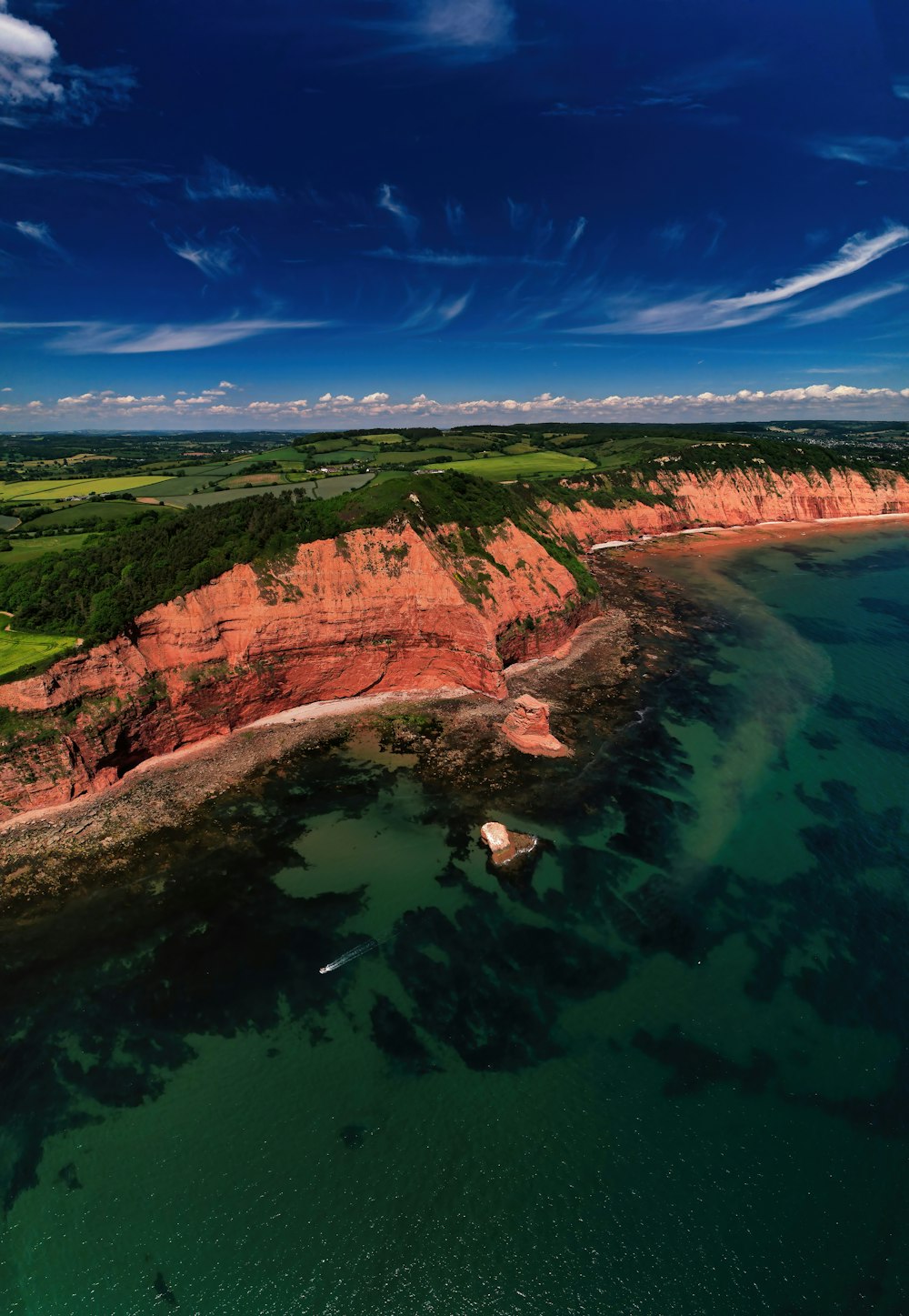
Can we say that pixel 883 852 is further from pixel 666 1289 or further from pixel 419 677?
pixel 419 677

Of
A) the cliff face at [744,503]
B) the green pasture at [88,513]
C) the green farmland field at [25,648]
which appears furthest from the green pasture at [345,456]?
the green farmland field at [25,648]

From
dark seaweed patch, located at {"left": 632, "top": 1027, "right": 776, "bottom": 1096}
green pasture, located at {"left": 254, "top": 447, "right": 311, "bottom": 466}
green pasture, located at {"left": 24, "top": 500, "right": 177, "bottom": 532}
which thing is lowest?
dark seaweed patch, located at {"left": 632, "top": 1027, "right": 776, "bottom": 1096}

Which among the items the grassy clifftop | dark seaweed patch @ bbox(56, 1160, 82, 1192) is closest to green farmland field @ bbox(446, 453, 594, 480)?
the grassy clifftop

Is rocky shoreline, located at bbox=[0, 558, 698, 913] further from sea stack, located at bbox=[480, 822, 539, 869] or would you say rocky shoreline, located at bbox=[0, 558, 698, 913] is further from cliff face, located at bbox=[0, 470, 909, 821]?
sea stack, located at bbox=[480, 822, 539, 869]

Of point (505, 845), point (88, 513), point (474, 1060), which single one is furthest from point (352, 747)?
point (88, 513)

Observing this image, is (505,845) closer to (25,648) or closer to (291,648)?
(291,648)

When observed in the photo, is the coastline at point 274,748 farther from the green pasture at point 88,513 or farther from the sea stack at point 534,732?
the green pasture at point 88,513
